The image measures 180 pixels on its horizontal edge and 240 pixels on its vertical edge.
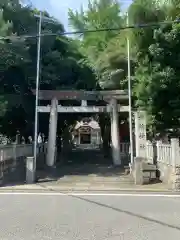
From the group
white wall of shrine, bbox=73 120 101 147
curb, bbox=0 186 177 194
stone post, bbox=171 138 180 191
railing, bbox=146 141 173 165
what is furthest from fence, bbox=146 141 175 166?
white wall of shrine, bbox=73 120 101 147

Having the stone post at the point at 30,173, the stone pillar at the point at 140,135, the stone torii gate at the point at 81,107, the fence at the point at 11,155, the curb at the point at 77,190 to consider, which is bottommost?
the curb at the point at 77,190

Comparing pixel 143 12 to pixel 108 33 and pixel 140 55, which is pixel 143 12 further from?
pixel 108 33

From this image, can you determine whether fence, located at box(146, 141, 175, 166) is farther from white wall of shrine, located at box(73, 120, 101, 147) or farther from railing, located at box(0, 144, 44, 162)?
white wall of shrine, located at box(73, 120, 101, 147)

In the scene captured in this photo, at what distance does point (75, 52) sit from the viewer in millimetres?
29219

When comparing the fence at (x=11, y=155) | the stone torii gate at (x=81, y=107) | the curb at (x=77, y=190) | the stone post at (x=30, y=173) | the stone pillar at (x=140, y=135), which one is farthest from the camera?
the stone torii gate at (x=81, y=107)

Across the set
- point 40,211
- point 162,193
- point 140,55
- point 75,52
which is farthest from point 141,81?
point 75,52

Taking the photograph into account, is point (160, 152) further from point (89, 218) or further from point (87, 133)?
point (87, 133)

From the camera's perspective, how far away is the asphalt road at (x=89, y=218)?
23.2 ft

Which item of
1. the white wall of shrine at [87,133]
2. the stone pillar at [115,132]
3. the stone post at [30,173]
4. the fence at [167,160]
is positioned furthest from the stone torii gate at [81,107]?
the white wall of shrine at [87,133]

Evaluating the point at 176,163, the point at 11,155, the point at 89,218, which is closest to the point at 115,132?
the point at 11,155

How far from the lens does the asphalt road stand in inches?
278

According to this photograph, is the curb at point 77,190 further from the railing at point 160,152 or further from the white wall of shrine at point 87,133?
the white wall of shrine at point 87,133

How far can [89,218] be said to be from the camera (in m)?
8.77

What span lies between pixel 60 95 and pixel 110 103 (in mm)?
3194
